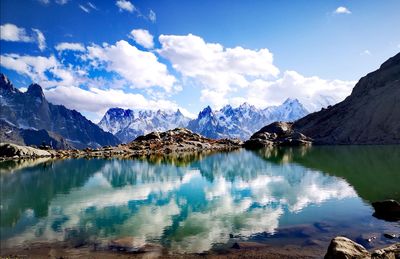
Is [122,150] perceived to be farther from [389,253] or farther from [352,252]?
[389,253]

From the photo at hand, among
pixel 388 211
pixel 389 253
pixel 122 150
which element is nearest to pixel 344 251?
pixel 389 253

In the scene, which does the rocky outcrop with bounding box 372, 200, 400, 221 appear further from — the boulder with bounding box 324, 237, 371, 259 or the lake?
the boulder with bounding box 324, 237, 371, 259

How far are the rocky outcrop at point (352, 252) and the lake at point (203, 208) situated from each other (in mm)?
5239

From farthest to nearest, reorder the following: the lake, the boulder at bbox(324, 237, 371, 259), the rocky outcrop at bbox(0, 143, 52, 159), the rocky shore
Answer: the rocky shore
the rocky outcrop at bbox(0, 143, 52, 159)
the lake
the boulder at bbox(324, 237, 371, 259)

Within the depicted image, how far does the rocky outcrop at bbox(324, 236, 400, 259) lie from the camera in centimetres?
2314

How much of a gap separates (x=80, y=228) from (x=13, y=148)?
12139 centimetres

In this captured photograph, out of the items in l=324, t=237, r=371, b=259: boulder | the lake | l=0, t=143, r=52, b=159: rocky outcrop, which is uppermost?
l=0, t=143, r=52, b=159: rocky outcrop

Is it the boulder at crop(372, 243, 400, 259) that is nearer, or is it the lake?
the boulder at crop(372, 243, 400, 259)

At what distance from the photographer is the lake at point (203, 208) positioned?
3359cm

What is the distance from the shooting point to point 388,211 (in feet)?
122

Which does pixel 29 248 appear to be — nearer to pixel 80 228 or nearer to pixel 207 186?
pixel 80 228

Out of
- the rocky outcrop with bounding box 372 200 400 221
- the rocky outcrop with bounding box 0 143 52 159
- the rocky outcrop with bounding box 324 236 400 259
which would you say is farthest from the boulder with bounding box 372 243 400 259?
the rocky outcrop with bounding box 0 143 52 159

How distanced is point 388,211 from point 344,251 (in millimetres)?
16910

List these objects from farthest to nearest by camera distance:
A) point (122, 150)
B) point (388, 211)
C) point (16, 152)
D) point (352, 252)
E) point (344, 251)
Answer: point (122, 150) → point (16, 152) → point (388, 211) → point (352, 252) → point (344, 251)
